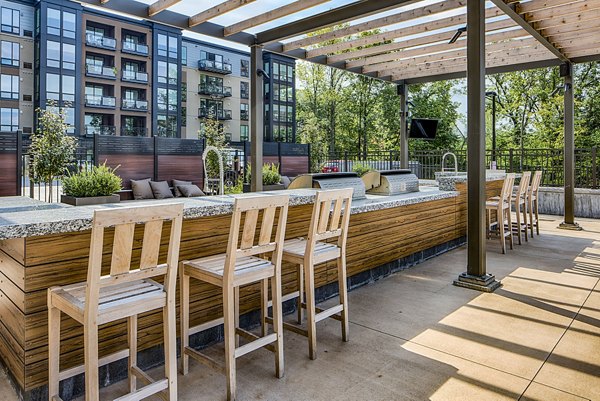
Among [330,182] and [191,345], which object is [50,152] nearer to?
[330,182]

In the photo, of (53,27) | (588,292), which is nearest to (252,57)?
(588,292)

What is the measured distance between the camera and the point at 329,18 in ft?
16.1

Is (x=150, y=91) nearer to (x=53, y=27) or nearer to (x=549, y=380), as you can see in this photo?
(x=53, y=27)

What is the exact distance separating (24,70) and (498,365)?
89.5 feet

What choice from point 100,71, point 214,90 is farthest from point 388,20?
point 214,90

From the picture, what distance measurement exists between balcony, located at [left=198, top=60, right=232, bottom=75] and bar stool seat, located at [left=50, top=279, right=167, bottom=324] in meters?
28.7

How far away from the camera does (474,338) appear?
113 inches

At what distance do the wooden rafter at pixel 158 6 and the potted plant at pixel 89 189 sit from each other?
3494 mm

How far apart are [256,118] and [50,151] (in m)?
5.01

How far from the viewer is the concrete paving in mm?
2213

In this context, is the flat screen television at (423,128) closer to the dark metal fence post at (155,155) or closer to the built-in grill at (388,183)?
the built-in grill at (388,183)

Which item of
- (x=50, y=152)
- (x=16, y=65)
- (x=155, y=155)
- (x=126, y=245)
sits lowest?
(x=126, y=245)

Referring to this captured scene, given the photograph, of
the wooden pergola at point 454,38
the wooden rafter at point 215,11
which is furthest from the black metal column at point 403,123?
the wooden rafter at point 215,11

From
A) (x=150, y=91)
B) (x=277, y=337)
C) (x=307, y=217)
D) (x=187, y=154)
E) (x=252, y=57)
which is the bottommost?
(x=277, y=337)
